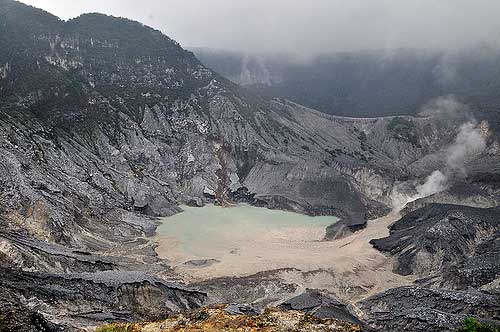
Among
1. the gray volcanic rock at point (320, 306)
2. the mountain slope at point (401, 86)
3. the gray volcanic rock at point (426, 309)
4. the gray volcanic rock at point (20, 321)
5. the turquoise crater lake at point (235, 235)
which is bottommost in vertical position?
the turquoise crater lake at point (235, 235)

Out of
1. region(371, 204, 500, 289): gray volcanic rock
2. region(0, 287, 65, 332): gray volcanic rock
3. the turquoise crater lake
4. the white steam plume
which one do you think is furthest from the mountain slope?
region(0, 287, 65, 332): gray volcanic rock

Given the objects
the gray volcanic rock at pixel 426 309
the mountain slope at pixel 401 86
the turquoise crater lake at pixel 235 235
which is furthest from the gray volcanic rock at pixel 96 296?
the mountain slope at pixel 401 86

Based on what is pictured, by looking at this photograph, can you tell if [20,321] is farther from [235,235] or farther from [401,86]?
[401,86]

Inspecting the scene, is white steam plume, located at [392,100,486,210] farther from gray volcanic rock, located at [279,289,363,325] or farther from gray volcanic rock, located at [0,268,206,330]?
gray volcanic rock, located at [0,268,206,330]

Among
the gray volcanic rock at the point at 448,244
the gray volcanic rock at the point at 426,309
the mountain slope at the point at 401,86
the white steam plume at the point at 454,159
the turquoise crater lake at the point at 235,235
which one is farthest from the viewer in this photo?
the mountain slope at the point at 401,86

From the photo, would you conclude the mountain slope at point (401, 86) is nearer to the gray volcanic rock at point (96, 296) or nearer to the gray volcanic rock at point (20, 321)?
the gray volcanic rock at point (96, 296)

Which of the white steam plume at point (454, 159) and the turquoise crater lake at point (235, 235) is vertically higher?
the white steam plume at point (454, 159)
